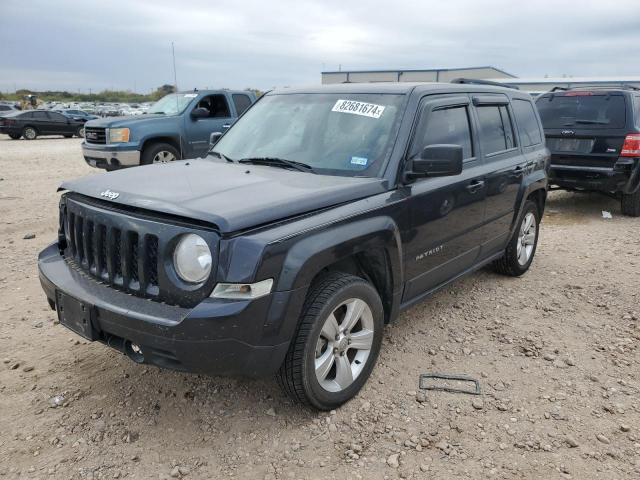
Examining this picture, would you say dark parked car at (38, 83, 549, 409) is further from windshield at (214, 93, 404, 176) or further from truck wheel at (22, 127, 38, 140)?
truck wheel at (22, 127, 38, 140)

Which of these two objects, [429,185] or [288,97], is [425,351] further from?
[288,97]

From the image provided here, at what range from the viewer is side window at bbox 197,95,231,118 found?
416 inches

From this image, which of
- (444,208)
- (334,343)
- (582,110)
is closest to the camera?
(334,343)

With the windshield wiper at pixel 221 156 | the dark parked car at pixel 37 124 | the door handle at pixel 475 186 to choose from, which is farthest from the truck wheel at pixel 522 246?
the dark parked car at pixel 37 124

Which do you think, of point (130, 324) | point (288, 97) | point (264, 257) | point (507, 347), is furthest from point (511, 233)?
point (130, 324)

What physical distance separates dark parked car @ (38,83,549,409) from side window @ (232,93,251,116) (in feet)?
21.7

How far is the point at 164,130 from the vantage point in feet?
31.7

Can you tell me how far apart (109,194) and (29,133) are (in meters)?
25.4

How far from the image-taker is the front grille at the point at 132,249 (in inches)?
Result: 97.0

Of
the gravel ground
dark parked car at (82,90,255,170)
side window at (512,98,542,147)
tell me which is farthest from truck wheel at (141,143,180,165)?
side window at (512,98,542,147)

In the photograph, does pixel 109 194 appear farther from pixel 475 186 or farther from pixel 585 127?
pixel 585 127

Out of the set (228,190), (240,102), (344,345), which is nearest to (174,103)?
(240,102)

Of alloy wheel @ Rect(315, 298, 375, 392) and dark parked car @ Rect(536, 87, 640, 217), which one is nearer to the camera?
alloy wheel @ Rect(315, 298, 375, 392)

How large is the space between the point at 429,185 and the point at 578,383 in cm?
161
